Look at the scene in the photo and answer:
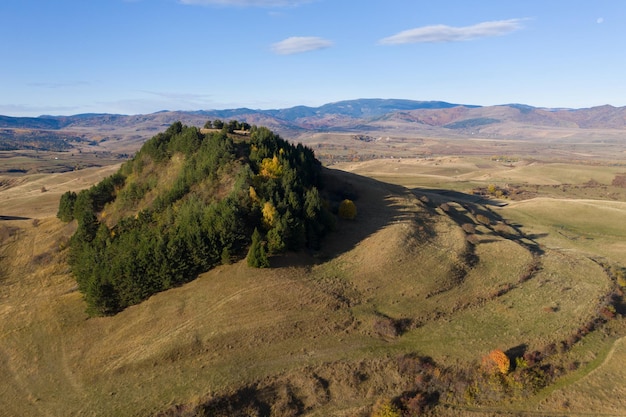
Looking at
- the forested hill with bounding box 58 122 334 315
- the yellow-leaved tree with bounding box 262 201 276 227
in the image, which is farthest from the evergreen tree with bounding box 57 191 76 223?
the yellow-leaved tree with bounding box 262 201 276 227

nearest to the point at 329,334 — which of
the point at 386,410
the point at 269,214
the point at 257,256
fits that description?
the point at 386,410

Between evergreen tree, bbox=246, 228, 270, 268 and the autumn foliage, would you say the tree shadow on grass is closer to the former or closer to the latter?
evergreen tree, bbox=246, 228, 270, 268

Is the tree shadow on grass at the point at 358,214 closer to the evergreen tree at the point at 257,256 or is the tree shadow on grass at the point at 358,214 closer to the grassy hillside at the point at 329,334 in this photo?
the grassy hillside at the point at 329,334

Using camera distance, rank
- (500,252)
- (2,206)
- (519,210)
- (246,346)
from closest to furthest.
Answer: (246,346) < (500,252) < (519,210) < (2,206)

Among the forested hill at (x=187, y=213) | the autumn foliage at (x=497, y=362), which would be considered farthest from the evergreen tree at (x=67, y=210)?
the autumn foliage at (x=497, y=362)

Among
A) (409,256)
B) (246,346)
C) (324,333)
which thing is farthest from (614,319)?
(246,346)

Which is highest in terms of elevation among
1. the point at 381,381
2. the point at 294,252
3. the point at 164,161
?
the point at 164,161

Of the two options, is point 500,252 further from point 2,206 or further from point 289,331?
point 2,206
